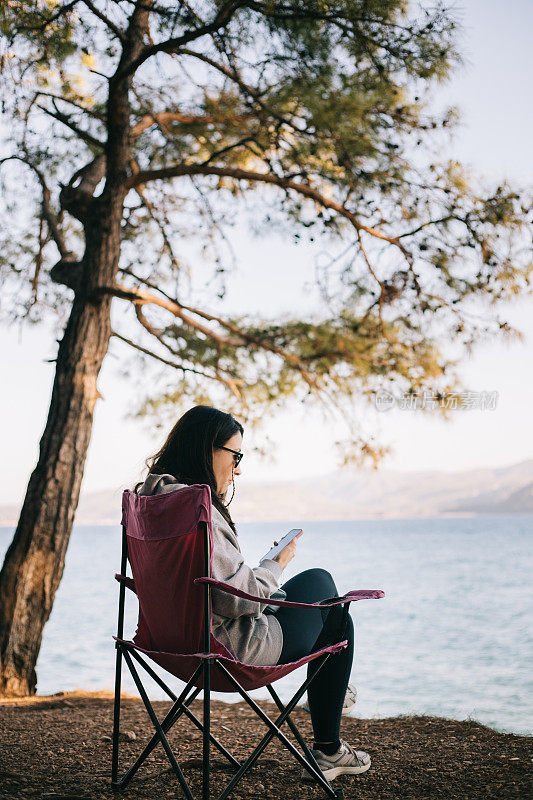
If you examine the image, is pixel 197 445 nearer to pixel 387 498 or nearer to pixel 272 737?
pixel 272 737

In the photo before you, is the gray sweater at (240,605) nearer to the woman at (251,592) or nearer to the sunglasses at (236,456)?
the woman at (251,592)

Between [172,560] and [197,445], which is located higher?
[197,445]

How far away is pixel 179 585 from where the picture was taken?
1.65 meters

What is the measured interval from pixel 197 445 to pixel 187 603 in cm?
38

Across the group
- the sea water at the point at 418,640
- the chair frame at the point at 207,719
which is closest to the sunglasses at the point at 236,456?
the chair frame at the point at 207,719

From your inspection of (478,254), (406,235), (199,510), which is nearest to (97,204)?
(406,235)

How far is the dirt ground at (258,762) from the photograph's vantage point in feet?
6.22

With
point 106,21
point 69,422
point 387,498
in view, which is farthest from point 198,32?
point 387,498

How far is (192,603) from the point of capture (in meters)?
1.64

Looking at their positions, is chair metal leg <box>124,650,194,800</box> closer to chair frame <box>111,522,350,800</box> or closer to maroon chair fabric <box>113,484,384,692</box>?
chair frame <box>111,522,350,800</box>

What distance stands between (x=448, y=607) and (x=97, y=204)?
17913 millimetres

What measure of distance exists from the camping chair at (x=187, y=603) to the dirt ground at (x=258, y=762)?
0.75 feet

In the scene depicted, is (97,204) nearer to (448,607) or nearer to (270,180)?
(270,180)

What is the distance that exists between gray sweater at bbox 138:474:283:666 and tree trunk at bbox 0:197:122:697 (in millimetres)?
2394
